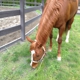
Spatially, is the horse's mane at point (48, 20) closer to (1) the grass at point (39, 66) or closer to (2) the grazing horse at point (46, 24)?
(2) the grazing horse at point (46, 24)

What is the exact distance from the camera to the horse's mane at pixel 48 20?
224 cm

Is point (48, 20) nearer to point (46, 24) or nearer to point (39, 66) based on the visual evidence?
point (46, 24)

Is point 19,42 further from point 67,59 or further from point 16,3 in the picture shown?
point 16,3

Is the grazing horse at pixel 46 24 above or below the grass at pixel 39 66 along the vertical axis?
above

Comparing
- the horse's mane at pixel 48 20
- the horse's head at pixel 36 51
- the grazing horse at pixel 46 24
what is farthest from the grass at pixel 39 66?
the horse's mane at pixel 48 20

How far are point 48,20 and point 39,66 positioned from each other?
39.6 inches

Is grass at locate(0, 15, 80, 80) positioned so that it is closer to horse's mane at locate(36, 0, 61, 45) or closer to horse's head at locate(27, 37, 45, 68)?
horse's head at locate(27, 37, 45, 68)

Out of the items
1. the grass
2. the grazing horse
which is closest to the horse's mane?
the grazing horse

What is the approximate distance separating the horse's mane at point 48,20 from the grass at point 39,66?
0.70 m

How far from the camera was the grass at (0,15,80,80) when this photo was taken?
2418 mm

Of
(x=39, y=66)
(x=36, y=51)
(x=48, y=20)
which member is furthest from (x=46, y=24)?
(x=39, y=66)

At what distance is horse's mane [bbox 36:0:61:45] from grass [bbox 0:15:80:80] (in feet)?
2.29

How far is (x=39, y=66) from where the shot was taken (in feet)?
8.57

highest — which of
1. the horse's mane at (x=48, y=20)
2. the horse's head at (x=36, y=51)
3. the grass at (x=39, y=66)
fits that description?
the horse's mane at (x=48, y=20)
